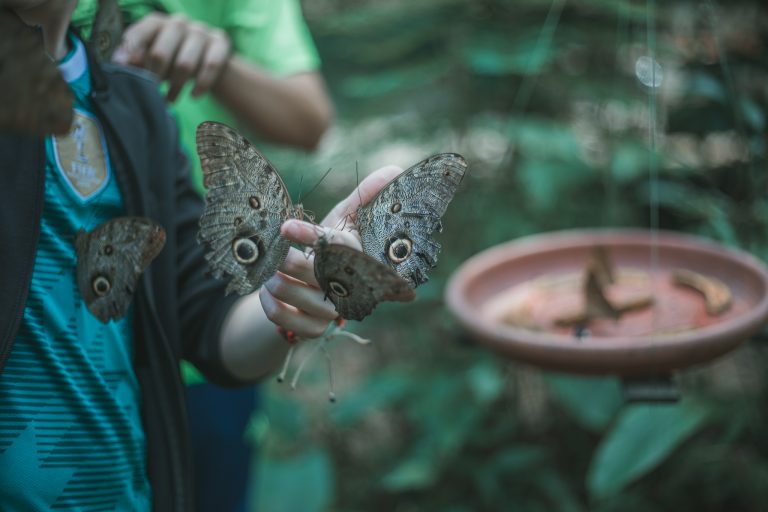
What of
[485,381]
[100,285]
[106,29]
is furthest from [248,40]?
[485,381]

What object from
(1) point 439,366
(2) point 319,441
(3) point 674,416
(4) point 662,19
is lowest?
(2) point 319,441

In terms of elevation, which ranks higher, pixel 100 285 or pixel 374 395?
pixel 100 285

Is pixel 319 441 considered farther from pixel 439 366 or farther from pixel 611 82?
pixel 611 82

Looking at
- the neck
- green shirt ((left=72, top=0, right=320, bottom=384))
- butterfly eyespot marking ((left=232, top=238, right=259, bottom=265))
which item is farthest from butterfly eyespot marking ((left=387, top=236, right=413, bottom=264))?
green shirt ((left=72, top=0, right=320, bottom=384))

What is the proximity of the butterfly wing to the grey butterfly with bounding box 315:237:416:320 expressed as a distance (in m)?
0.05

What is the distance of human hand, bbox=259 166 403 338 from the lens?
59 centimetres

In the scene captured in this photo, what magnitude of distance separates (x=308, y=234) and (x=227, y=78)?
62 cm

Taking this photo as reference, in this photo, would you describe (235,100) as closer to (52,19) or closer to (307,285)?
(52,19)

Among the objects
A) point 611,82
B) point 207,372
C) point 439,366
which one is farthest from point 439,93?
point 207,372

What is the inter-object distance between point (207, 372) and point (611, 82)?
4.73ft

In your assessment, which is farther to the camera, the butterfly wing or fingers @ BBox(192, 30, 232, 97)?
fingers @ BBox(192, 30, 232, 97)

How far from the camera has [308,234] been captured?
0.53 meters

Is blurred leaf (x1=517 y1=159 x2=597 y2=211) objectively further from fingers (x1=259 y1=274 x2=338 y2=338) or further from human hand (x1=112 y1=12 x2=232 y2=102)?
fingers (x1=259 y1=274 x2=338 y2=338)

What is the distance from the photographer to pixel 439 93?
2020mm
